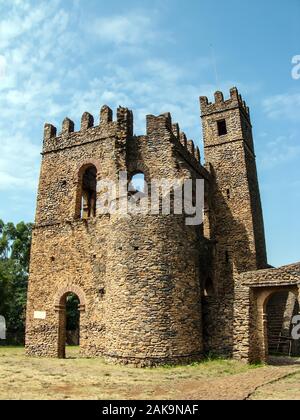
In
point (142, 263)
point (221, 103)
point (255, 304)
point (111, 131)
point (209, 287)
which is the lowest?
point (255, 304)

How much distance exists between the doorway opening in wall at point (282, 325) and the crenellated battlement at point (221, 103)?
10.5 m

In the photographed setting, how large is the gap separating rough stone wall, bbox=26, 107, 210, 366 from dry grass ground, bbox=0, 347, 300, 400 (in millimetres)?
1006

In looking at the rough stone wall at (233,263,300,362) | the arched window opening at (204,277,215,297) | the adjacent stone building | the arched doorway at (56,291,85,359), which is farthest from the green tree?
the rough stone wall at (233,263,300,362)

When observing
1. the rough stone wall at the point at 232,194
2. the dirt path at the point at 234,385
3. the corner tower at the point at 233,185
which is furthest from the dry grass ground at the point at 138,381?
the corner tower at the point at 233,185

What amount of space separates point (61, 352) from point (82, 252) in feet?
12.5

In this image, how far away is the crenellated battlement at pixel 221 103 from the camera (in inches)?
806

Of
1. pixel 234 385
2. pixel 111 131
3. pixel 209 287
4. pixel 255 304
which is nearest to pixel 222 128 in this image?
pixel 111 131

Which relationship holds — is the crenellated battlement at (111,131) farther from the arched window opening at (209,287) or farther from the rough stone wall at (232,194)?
the arched window opening at (209,287)

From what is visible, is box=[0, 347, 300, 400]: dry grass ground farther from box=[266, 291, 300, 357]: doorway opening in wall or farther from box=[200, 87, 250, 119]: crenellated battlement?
box=[200, 87, 250, 119]: crenellated battlement

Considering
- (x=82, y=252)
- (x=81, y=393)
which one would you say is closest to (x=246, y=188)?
(x=82, y=252)

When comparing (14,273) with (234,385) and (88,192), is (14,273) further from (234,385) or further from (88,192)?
(234,385)

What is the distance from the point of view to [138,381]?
873cm

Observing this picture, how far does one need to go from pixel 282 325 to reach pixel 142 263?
8548mm

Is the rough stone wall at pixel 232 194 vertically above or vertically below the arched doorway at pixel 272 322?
above
